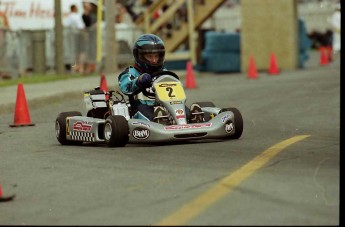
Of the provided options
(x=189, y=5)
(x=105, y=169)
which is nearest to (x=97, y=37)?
(x=189, y=5)

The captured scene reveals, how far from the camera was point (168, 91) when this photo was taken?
1338 cm

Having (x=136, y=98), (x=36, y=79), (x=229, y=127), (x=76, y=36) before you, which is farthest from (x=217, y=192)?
(x=76, y=36)

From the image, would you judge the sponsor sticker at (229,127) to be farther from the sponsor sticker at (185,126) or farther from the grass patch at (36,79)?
the grass patch at (36,79)

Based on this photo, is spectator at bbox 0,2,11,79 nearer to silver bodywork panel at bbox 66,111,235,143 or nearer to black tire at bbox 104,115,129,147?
silver bodywork panel at bbox 66,111,235,143

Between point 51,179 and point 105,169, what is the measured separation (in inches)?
25.9

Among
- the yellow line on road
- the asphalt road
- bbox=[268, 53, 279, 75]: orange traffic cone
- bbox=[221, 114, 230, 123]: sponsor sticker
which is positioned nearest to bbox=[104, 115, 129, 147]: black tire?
the asphalt road

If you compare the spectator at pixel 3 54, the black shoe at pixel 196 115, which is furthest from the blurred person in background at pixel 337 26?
the black shoe at pixel 196 115

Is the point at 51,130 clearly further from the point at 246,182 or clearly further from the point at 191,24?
the point at 191,24

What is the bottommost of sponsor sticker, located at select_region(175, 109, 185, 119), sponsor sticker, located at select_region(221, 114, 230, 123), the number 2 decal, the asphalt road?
the asphalt road

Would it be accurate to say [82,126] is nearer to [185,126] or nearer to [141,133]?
[141,133]

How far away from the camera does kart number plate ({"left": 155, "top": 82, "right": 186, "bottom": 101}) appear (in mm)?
13335

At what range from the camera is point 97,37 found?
33.2 m

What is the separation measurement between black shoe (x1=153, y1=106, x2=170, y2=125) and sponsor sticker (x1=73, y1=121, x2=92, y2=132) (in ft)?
2.58

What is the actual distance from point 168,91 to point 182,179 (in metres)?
3.87
